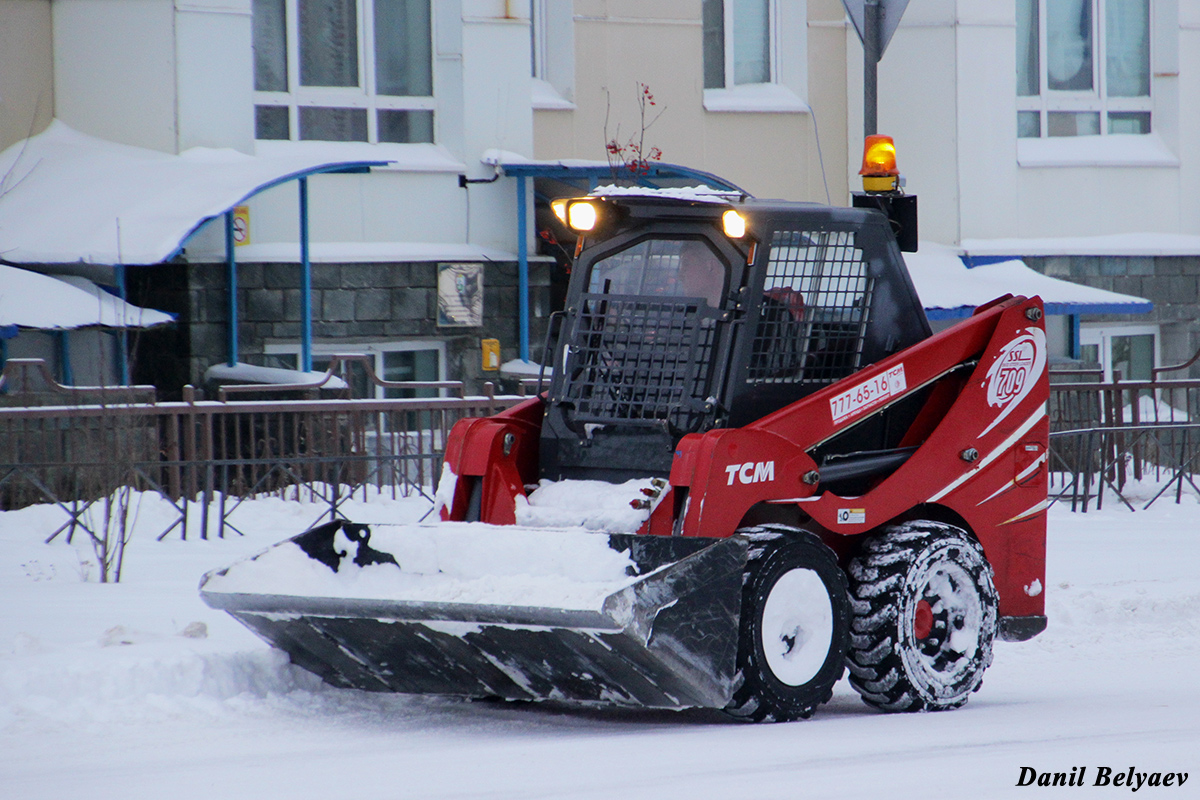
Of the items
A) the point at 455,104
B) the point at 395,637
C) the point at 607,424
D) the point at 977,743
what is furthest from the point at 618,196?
the point at 455,104

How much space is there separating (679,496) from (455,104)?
11277 mm

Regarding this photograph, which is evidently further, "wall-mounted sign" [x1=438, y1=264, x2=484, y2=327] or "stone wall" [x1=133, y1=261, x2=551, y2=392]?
"wall-mounted sign" [x1=438, y1=264, x2=484, y2=327]

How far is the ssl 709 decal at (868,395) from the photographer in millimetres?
7027

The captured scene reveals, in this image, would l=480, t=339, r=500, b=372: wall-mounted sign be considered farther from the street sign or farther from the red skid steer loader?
the red skid steer loader

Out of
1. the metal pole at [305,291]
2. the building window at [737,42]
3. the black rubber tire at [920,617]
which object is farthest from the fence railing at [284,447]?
the building window at [737,42]

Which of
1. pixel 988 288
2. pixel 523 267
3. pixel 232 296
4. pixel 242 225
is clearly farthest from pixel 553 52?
pixel 988 288

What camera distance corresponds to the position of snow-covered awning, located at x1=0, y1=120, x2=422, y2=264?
46.1 ft

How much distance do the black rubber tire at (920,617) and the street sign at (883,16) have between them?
3.12 metres

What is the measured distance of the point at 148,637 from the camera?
25.3ft

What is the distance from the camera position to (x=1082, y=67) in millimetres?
19953

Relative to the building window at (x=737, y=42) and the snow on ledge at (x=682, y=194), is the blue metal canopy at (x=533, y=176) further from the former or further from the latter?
the snow on ledge at (x=682, y=194)

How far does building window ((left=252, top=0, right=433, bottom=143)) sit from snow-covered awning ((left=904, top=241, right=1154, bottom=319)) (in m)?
5.62

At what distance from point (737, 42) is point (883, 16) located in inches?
404

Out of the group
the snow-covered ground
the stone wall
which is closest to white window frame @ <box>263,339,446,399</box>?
the stone wall
